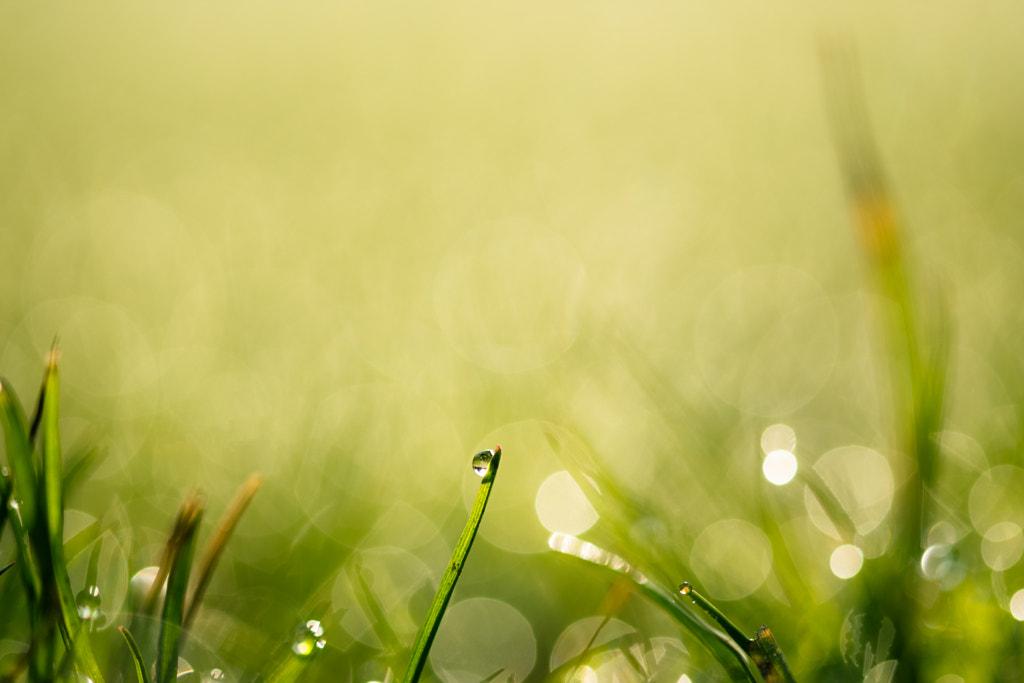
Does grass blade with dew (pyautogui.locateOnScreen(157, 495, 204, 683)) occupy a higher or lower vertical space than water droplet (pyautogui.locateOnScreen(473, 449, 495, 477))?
lower

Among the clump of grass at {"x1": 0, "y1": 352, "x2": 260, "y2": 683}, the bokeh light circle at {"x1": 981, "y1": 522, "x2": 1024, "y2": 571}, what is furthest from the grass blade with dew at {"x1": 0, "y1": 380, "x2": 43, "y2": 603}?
the bokeh light circle at {"x1": 981, "y1": 522, "x2": 1024, "y2": 571}

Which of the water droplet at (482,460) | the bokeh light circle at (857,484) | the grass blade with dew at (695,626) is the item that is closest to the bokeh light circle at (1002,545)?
the bokeh light circle at (857,484)

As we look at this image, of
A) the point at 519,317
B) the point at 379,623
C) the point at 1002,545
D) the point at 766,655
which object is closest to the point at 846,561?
the point at 1002,545

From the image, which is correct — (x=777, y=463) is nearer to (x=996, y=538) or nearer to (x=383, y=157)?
(x=996, y=538)

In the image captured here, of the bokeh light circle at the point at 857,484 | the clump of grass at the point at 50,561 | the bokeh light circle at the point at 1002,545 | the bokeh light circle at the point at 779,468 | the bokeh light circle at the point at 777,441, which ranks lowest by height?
the bokeh light circle at the point at 857,484

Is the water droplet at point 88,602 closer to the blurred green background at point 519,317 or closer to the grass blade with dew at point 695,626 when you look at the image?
the blurred green background at point 519,317

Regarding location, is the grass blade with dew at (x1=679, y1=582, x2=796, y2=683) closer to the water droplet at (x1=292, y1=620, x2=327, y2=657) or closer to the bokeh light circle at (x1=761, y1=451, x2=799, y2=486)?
the water droplet at (x1=292, y1=620, x2=327, y2=657)
